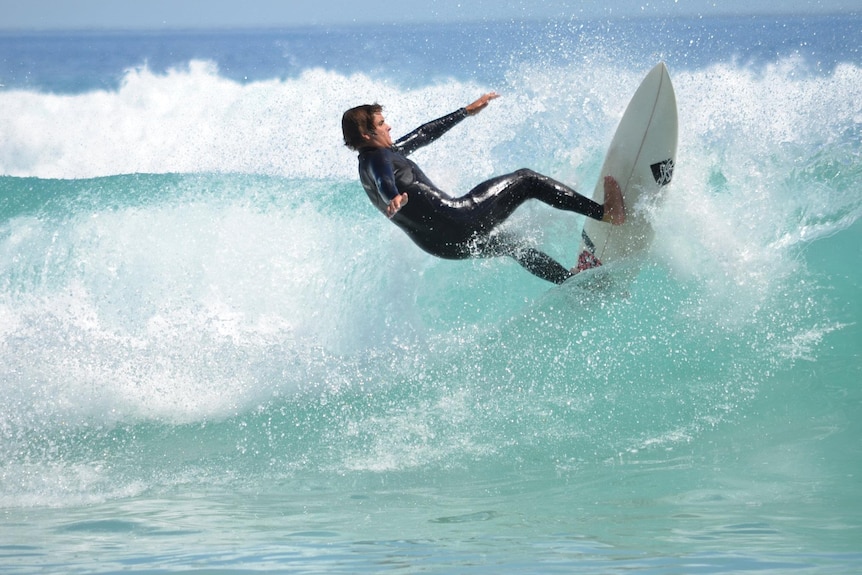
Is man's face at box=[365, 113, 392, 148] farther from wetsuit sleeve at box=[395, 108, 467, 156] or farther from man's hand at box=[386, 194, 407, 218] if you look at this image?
man's hand at box=[386, 194, 407, 218]

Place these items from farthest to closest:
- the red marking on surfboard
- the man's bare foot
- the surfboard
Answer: the red marking on surfboard, the surfboard, the man's bare foot

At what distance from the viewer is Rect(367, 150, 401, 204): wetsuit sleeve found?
4.47 meters

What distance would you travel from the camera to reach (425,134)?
16.7 ft

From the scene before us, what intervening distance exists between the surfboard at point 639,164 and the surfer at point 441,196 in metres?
0.15

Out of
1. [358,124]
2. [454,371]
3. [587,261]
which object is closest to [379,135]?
[358,124]

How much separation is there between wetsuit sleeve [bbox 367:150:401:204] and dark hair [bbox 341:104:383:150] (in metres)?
0.13

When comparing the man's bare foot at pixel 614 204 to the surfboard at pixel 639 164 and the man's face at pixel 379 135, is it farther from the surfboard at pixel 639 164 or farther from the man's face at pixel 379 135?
the man's face at pixel 379 135

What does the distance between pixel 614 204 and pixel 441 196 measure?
1.03 metres

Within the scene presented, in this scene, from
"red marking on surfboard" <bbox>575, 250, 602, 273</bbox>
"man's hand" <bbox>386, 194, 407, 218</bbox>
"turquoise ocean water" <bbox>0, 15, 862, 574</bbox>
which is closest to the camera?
"turquoise ocean water" <bbox>0, 15, 862, 574</bbox>

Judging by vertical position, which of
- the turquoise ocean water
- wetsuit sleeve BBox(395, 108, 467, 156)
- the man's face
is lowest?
the turquoise ocean water

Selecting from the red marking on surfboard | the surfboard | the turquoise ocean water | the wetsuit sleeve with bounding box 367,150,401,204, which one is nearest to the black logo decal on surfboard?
the surfboard

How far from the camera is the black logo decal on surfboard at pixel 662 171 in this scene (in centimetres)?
526

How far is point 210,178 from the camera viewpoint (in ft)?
28.6

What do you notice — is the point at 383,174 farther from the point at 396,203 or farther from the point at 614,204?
the point at 614,204
